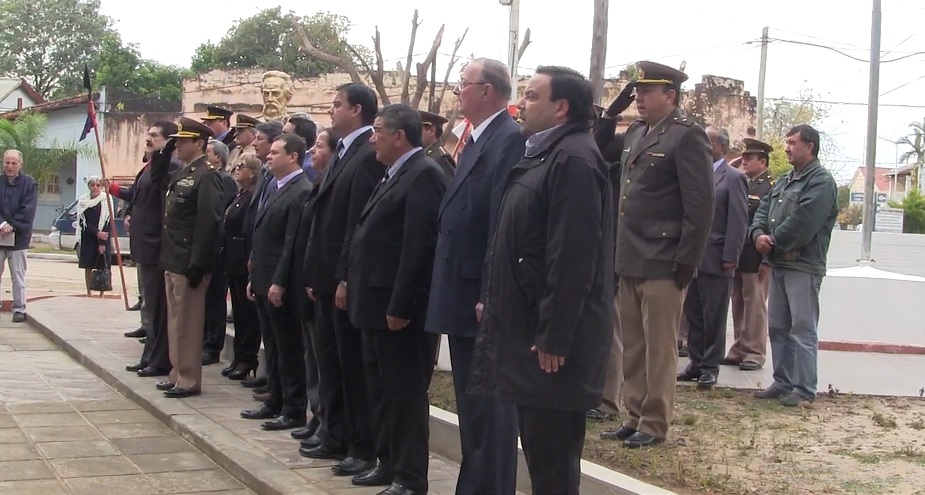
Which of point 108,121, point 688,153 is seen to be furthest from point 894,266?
point 108,121

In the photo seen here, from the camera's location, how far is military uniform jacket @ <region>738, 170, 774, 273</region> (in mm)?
9570

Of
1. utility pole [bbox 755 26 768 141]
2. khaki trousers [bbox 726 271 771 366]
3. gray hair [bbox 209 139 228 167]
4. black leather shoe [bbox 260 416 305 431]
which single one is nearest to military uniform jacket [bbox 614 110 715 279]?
black leather shoe [bbox 260 416 305 431]

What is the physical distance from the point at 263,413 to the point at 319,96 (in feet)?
89.3

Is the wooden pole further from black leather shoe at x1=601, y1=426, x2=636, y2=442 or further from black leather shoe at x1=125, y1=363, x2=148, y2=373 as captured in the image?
black leather shoe at x1=601, y1=426, x2=636, y2=442

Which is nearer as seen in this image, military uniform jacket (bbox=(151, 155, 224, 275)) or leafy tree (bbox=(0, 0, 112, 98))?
military uniform jacket (bbox=(151, 155, 224, 275))

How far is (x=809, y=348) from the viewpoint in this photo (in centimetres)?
782

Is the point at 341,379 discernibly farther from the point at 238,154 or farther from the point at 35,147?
the point at 35,147

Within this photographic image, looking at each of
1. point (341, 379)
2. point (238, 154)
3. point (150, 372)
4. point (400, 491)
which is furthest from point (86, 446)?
point (238, 154)

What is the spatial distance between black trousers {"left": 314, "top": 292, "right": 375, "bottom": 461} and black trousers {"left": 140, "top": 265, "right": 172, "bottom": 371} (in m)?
3.14

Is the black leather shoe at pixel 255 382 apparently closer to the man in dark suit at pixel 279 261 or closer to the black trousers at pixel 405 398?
the man in dark suit at pixel 279 261

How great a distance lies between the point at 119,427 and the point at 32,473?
139 cm

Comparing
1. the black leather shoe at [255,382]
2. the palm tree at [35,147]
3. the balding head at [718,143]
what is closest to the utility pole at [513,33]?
the balding head at [718,143]

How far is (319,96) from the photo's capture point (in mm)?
34156

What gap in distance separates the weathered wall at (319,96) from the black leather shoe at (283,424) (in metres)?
26.6
